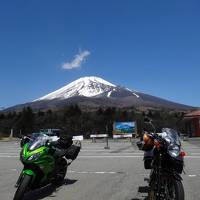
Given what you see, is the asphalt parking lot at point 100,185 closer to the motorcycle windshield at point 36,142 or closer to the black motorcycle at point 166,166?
the motorcycle windshield at point 36,142

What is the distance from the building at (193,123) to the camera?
5519 centimetres

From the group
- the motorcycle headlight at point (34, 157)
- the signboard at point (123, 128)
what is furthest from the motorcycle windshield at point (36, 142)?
the signboard at point (123, 128)

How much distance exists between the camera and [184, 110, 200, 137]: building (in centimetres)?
5519

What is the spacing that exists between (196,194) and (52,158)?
2.69m

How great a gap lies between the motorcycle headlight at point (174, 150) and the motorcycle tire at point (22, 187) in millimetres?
2384

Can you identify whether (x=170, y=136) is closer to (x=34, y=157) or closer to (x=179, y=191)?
(x=179, y=191)

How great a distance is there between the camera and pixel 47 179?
7.92m

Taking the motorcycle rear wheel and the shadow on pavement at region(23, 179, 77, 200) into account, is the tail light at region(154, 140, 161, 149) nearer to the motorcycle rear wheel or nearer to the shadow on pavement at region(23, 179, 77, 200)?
the motorcycle rear wheel

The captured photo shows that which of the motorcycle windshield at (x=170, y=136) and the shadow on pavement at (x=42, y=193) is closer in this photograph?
the motorcycle windshield at (x=170, y=136)

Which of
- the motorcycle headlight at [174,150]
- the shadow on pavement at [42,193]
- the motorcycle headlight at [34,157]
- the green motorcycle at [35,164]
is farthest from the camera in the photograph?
the shadow on pavement at [42,193]

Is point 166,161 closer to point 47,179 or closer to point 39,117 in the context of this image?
point 47,179

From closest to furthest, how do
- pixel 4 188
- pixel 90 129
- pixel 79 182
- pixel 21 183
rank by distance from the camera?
pixel 21 183 → pixel 4 188 → pixel 79 182 → pixel 90 129

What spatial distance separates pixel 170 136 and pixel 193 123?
2038 inches

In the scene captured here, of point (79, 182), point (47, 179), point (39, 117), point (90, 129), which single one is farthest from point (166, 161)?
point (39, 117)
